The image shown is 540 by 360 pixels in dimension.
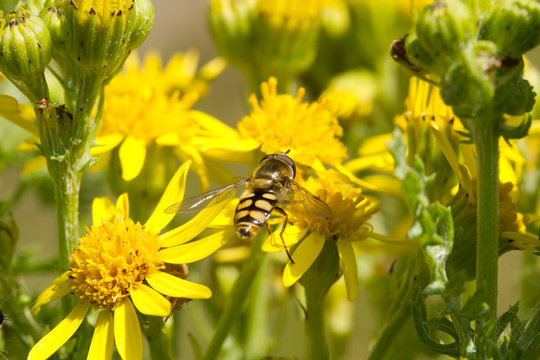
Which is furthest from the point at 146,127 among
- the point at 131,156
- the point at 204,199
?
the point at 204,199

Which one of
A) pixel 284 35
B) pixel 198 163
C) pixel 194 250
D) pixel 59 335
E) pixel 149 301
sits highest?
pixel 284 35

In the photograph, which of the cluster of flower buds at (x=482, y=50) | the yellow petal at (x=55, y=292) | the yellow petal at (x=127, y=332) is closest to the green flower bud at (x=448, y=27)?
the cluster of flower buds at (x=482, y=50)

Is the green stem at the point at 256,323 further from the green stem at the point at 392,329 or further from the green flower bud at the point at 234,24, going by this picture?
the green flower bud at the point at 234,24

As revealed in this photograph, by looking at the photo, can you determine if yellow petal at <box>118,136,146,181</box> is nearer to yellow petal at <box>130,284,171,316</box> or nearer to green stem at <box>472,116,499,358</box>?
yellow petal at <box>130,284,171,316</box>

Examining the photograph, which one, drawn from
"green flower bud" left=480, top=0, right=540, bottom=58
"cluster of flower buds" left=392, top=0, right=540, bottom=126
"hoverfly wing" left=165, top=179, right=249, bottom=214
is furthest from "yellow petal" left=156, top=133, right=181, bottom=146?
"green flower bud" left=480, top=0, right=540, bottom=58

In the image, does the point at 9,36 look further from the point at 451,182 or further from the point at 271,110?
the point at 451,182

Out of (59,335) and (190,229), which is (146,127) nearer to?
(190,229)

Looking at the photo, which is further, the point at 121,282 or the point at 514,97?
the point at 121,282
